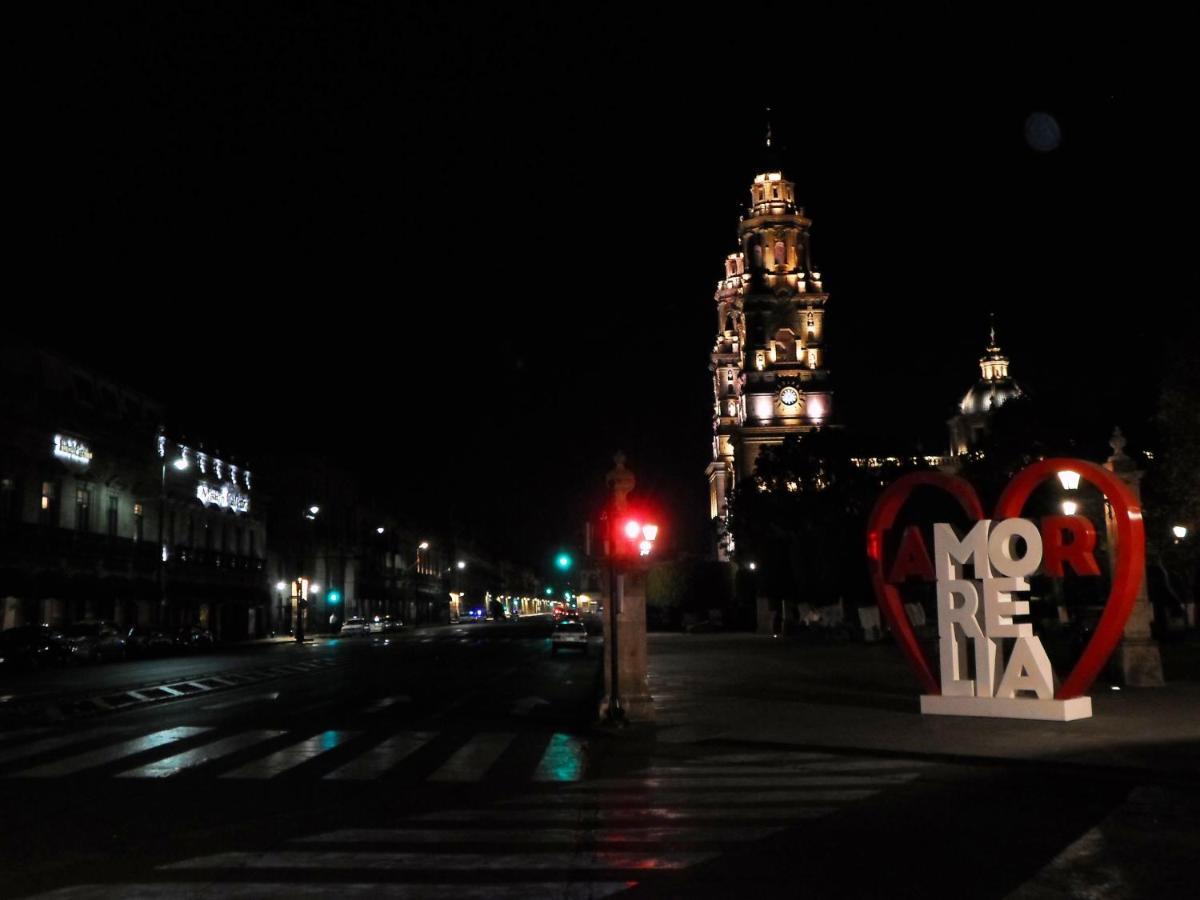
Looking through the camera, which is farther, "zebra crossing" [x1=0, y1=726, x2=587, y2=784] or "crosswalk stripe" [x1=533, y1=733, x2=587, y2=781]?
"zebra crossing" [x1=0, y1=726, x2=587, y2=784]

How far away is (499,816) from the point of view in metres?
11.6

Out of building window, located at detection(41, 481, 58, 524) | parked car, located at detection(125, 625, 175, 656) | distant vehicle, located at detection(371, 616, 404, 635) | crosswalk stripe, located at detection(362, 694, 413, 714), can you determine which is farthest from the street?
distant vehicle, located at detection(371, 616, 404, 635)

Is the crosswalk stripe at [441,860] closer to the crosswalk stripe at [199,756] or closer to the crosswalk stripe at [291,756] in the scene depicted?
the crosswalk stripe at [291,756]

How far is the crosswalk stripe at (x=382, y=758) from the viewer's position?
1454cm

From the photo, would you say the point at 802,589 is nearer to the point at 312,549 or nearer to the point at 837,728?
the point at 312,549

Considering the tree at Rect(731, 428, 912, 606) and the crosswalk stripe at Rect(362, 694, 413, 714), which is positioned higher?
the tree at Rect(731, 428, 912, 606)

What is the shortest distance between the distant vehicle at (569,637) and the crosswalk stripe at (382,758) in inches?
1218

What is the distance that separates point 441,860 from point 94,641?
136 feet

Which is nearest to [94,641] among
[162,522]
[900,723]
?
[162,522]

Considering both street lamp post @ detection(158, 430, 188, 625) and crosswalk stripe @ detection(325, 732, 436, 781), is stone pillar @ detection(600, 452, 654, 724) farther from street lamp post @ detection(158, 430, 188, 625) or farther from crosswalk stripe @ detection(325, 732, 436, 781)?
street lamp post @ detection(158, 430, 188, 625)

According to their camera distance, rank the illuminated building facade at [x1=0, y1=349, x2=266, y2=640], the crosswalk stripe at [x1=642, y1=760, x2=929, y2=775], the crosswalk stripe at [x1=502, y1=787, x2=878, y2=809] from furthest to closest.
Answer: the illuminated building facade at [x1=0, y1=349, x2=266, y2=640] → the crosswalk stripe at [x1=642, y1=760, x2=929, y2=775] → the crosswalk stripe at [x1=502, y1=787, x2=878, y2=809]

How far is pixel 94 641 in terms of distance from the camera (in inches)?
1839

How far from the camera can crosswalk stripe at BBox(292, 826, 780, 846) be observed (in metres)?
10.3

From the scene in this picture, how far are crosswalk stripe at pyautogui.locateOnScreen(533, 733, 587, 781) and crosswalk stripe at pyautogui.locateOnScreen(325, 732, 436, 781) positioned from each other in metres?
1.85
